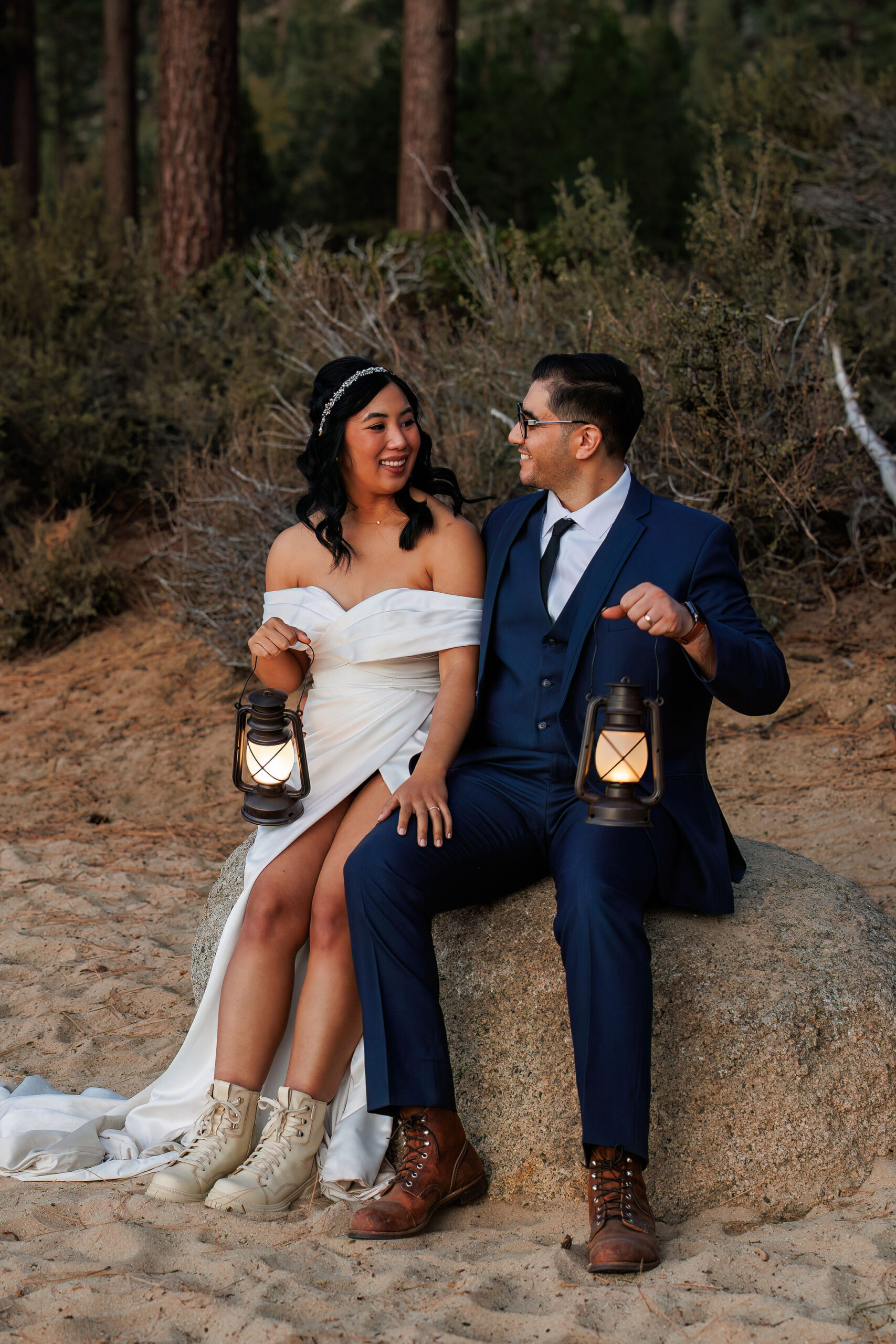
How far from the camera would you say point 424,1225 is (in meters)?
2.96

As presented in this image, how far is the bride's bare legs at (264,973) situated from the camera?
3.24 meters

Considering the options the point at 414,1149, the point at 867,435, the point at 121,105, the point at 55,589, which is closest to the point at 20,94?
the point at 121,105

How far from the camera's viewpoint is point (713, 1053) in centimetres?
310

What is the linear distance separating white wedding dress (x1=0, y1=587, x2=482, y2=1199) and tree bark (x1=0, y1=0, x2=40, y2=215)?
14933 millimetres

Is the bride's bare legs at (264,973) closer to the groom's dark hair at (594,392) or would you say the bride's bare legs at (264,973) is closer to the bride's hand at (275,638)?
the bride's hand at (275,638)

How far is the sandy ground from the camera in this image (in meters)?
2.56

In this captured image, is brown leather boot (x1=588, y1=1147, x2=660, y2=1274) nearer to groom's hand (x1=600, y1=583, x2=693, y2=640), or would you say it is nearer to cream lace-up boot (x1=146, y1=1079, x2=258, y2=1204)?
cream lace-up boot (x1=146, y1=1079, x2=258, y2=1204)

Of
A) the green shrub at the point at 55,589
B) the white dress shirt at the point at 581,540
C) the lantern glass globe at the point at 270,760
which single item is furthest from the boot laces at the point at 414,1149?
the green shrub at the point at 55,589

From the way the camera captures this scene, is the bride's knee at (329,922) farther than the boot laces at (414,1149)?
Yes

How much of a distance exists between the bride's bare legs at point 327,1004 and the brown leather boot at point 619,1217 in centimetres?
73

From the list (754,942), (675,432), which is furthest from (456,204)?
(754,942)

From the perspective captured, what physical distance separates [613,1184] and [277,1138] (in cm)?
87

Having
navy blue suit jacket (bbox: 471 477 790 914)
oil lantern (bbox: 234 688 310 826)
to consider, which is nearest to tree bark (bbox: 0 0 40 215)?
oil lantern (bbox: 234 688 310 826)

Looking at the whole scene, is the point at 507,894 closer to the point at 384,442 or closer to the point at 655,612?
the point at 655,612
